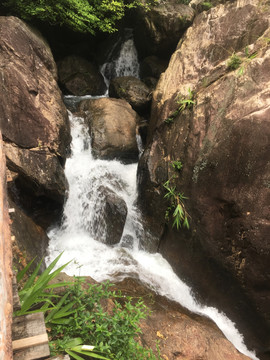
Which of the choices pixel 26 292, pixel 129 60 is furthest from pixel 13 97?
pixel 129 60

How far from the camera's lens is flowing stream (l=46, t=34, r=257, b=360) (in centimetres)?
500

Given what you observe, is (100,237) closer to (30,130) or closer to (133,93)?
(30,130)

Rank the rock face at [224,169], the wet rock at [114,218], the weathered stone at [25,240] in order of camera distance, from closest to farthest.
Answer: the weathered stone at [25,240] < the rock face at [224,169] < the wet rock at [114,218]

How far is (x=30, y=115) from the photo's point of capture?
551cm

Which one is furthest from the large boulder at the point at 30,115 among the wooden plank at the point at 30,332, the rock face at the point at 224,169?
the wooden plank at the point at 30,332

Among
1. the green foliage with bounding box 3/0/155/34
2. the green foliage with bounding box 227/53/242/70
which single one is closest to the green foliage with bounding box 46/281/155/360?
the green foliage with bounding box 227/53/242/70

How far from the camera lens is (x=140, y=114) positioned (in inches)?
381

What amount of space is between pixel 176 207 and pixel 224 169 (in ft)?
4.60

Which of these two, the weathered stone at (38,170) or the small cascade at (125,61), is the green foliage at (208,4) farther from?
the weathered stone at (38,170)

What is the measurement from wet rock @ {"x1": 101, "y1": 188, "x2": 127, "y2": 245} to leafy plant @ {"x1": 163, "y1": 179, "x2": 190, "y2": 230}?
4.06 feet

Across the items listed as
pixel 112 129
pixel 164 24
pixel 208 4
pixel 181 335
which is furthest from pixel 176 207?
pixel 164 24

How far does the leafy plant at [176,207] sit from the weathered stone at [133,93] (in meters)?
4.90

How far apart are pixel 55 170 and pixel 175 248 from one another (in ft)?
11.0

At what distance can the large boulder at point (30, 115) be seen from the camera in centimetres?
512
